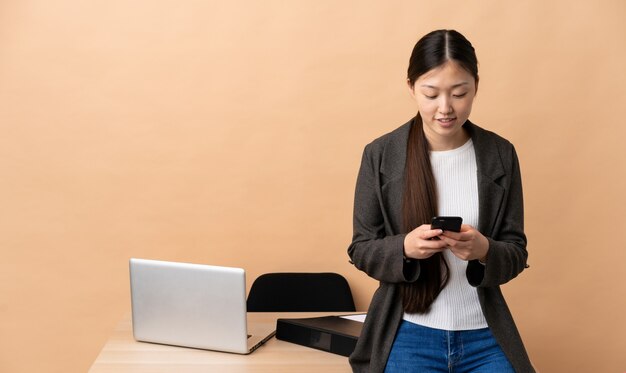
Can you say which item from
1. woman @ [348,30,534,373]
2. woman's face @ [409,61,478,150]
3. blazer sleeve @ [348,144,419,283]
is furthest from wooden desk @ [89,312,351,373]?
woman's face @ [409,61,478,150]

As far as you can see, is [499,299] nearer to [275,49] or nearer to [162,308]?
[162,308]

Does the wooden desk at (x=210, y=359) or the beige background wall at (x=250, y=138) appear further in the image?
Answer: the beige background wall at (x=250, y=138)

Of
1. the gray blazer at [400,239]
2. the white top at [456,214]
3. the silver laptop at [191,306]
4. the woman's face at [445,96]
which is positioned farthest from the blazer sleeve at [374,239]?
the silver laptop at [191,306]

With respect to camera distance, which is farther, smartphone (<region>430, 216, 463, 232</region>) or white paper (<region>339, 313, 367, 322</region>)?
white paper (<region>339, 313, 367, 322</region>)

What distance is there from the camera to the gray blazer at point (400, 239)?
6.82ft

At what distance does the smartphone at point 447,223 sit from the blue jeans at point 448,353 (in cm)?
32

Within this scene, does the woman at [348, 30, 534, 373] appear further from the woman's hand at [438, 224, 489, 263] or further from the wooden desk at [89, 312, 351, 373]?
the wooden desk at [89, 312, 351, 373]

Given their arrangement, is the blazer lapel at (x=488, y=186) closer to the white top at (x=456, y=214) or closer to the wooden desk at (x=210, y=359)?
the white top at (x=456, y=214)

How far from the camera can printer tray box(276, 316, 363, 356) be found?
7.63ft

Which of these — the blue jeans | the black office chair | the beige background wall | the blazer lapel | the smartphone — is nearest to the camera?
the smartphone

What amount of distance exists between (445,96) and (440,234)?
39cm

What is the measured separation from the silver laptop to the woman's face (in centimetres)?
74

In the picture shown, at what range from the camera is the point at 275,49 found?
11.3 feet

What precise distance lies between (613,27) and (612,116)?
1.37 ft
